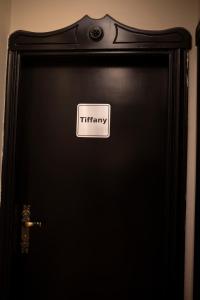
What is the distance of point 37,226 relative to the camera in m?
1.58

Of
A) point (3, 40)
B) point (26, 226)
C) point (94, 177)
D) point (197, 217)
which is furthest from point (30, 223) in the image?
point (3, 40)

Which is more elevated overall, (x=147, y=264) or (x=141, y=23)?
(x=141, y=23)

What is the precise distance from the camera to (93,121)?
1560 millimetres

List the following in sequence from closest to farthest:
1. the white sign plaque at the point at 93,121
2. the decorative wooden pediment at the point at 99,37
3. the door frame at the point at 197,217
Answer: the door frame at the point at 197,217
the decorative wooden pediment at the point at 99,37
the white sign plaque at the point at 93,121

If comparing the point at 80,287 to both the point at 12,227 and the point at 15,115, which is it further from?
the point at 15,115

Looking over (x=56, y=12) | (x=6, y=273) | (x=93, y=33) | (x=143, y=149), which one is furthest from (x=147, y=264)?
(x=56, y=12)

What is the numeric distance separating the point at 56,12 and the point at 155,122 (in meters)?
0.81

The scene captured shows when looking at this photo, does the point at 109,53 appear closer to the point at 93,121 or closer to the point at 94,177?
the point at 93,121

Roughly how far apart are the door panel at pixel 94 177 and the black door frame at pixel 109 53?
58mm

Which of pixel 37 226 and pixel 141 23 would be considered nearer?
pixel 141 23

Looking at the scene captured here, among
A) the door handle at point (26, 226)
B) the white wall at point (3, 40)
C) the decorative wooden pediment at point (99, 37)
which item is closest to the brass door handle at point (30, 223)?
the door handle at point (26, 226)

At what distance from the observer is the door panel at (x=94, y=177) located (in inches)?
59.8

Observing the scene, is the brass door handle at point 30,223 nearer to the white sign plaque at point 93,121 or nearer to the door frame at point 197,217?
the white sign plaque at point 93,121

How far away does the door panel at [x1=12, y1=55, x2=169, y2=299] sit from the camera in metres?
1.52
